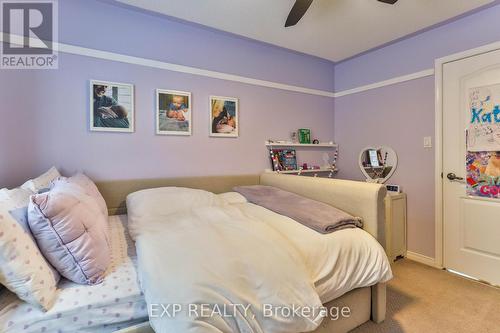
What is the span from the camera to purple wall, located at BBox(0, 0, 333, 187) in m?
1.86

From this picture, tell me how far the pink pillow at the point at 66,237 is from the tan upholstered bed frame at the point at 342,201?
1.00 feet

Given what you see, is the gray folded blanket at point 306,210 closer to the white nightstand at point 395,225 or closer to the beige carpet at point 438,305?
the beige carpet at point 438,305

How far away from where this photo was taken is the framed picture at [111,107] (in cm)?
206

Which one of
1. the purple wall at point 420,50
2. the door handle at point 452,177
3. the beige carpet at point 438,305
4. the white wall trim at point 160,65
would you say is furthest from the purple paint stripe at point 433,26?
the beige carpet at point 438,305

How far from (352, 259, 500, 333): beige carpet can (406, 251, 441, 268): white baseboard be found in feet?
0.43

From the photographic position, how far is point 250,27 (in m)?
2.46

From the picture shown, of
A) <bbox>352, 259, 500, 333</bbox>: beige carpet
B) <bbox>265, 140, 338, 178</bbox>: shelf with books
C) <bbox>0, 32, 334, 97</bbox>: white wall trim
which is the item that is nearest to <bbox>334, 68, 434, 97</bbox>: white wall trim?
<bbox>0, 32, 334, 97</bbox>: white wall trim

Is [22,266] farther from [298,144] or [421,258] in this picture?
[421,258]

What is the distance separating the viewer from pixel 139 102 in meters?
2.24

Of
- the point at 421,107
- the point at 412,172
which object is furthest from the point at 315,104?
the point at 412,172

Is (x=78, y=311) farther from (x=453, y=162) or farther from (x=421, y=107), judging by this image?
(x=421, y=107)

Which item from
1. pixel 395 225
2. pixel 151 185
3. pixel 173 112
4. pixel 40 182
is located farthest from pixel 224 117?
pixel 395 225

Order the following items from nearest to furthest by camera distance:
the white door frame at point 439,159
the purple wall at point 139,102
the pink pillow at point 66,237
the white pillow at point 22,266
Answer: the white pillow at point 22,266, the pink pillow at point 66,237, the purple wall at point 139,102, the white door frame at point 439,159

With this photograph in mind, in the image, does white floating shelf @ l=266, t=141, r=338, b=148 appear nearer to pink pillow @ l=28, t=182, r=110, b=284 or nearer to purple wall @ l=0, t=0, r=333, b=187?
purple wall @ l=0, t=0, r=333, b=187
